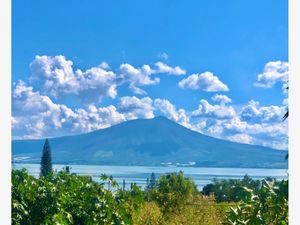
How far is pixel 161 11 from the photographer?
4.54 metres

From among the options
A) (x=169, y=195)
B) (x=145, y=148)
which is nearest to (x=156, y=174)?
(x=169, y=195)

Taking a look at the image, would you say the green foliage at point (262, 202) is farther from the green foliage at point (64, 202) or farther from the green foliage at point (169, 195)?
the green foliage at point (169, 195)

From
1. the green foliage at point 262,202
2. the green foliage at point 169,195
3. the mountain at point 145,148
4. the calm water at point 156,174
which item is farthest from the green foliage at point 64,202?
the mountain at point 145,148

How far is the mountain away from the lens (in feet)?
162

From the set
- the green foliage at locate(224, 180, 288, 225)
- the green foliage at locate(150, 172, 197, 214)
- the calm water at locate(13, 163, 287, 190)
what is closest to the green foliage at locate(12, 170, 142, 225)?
Answer: the calm water at locate(13, 163, 287, 190)

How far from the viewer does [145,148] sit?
6219 cm

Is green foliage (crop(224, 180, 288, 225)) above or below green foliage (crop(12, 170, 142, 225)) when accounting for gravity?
above

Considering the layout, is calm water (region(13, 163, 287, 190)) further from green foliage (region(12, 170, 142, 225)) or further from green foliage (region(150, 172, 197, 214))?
green foliage (region(150, 172, 197, 214))

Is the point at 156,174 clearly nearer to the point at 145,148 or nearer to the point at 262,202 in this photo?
the point at 262,202

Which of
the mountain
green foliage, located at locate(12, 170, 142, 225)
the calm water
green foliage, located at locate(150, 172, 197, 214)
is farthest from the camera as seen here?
the mountain

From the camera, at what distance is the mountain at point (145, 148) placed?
49.4 m
